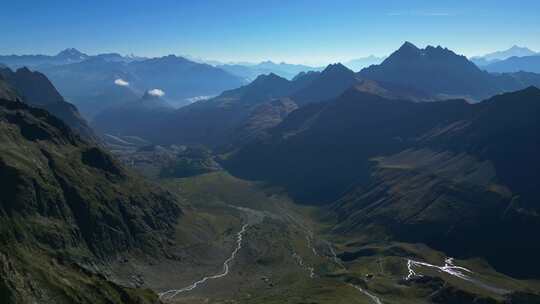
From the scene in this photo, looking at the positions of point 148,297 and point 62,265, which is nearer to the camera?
point 62,265

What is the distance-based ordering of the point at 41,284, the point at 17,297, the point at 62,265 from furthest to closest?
the point at 62,265, the point at 41,284, the point at 17,297

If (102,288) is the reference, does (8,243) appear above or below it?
above

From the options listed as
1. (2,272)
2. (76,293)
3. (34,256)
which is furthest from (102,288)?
(2,272)

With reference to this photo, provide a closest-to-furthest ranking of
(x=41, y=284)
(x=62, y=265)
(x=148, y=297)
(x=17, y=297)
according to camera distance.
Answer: (x=17, y=297) → (x=41, y=284) → (x=62, y=265) → (x=148, y=297)

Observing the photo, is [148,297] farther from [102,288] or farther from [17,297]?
[17,297]

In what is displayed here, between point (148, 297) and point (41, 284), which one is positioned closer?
point (41, 284)

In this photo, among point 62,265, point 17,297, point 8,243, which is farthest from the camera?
point 62,265

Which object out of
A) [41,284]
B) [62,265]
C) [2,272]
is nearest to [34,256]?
[62,265]

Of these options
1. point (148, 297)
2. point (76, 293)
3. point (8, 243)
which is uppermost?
point (8, 243)

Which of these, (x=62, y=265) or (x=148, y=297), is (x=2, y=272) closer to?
(x=62, y=265)
